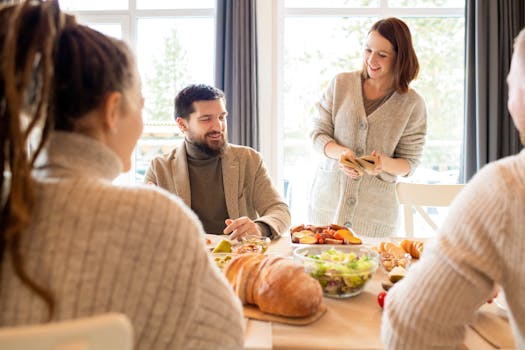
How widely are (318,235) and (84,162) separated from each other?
1.04 metres

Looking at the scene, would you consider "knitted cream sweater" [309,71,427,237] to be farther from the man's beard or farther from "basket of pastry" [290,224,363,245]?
"basket of pastry" [290,224,363,245]

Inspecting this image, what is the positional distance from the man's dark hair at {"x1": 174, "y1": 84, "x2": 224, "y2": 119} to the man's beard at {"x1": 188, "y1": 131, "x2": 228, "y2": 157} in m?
0.12

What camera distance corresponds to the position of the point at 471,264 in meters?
0.84

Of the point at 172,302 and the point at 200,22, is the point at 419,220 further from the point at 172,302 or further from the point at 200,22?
the point at 172,302

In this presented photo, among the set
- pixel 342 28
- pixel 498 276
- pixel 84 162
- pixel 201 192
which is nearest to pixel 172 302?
pixel 84 162

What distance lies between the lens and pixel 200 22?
4434mm

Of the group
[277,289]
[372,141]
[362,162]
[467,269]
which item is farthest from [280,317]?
[372,141]

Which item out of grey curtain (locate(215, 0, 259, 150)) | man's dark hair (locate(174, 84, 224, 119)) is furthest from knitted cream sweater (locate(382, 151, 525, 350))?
grey curtain (locate(215, 0, 259, 150))

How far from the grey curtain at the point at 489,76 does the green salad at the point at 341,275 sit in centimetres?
317

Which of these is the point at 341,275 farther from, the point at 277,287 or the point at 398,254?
the point at 398,254

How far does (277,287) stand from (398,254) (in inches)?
23.2

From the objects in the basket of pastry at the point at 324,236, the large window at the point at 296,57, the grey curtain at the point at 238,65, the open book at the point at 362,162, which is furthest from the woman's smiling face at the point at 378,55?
the large window at the point at 296,57

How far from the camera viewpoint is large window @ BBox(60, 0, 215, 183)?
441 cm

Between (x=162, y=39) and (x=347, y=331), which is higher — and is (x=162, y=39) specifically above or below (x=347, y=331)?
above
